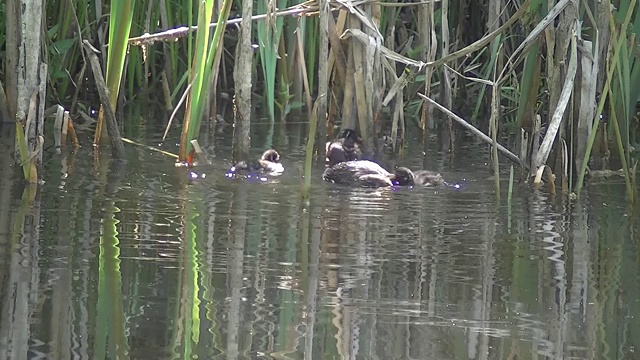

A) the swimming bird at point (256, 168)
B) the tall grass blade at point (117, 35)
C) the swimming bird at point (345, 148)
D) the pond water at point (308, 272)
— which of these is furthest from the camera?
the swimming bird at point (345, 148)

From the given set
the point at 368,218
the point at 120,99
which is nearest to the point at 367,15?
the point at 368,218

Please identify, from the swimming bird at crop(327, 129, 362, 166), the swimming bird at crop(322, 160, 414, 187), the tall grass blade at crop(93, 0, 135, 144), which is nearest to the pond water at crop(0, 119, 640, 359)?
the swimming bird at crop(322, 160, 414, 187)

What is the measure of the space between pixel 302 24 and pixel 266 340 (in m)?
5.70

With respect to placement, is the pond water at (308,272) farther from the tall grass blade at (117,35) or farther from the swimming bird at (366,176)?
the tall grass blade at (117,35)

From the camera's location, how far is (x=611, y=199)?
21.2 ft

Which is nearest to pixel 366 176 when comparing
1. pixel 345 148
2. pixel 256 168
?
pixel 256 168

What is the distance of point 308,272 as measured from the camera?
14.4ft

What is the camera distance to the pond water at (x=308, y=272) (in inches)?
138

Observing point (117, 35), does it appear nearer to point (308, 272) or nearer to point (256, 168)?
point (256, 168)

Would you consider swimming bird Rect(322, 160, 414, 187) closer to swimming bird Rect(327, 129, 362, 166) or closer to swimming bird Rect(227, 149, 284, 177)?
swimming bird Rect(227, 149, 284, 177)

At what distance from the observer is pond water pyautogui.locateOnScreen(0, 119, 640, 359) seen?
350 centimetres

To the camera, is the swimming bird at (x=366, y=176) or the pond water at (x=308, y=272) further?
the swimming bird at (x=366, y=176)

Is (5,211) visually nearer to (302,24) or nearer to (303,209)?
(303,209)

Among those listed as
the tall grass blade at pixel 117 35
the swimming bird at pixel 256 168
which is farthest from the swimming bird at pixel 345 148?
the tall grass blade at pixel 117 35
